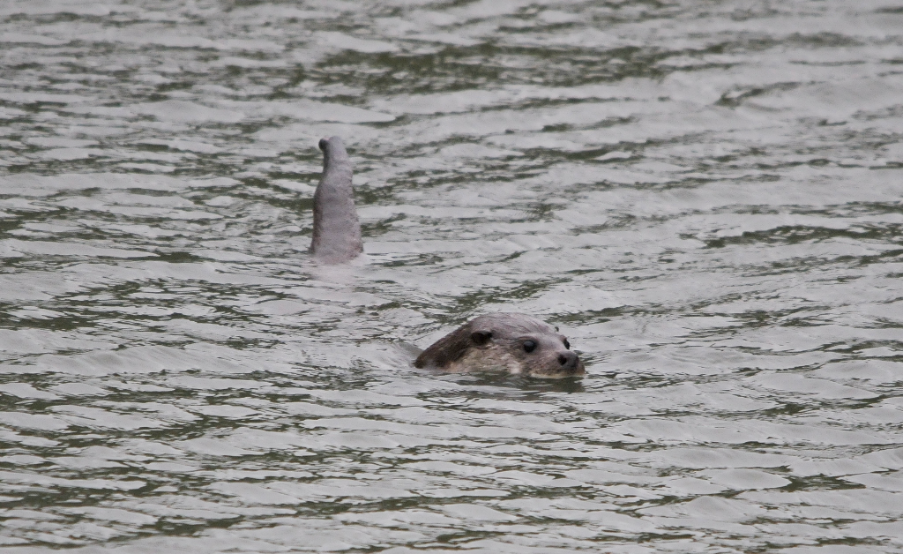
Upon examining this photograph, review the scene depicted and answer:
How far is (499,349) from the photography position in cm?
678

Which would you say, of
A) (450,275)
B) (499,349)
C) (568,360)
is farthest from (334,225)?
(568,360)

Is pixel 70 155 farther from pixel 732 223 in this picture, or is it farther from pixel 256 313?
pixel 732 223

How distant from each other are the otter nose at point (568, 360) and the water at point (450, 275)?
13 centimetres

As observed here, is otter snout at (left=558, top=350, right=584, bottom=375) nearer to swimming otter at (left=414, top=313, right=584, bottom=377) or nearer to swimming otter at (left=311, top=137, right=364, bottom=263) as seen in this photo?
swimming otter at (left=414, top=313, right=584, bottom=377)

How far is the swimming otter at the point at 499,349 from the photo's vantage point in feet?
22.1

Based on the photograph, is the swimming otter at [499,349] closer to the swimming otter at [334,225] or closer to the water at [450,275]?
the water at [450,275]

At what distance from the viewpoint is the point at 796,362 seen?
7.02 meters

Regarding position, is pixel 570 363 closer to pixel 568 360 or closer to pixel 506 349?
pixel 568 360

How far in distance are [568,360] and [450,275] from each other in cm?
176

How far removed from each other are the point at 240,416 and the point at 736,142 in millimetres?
6251

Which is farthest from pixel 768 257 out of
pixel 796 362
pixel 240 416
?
pixel 240 416

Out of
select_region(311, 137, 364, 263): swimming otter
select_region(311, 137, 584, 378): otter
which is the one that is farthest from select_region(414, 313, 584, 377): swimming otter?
select_region(311, 137, 364, 263): swimming otter

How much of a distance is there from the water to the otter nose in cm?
13

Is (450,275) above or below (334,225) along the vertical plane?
below
